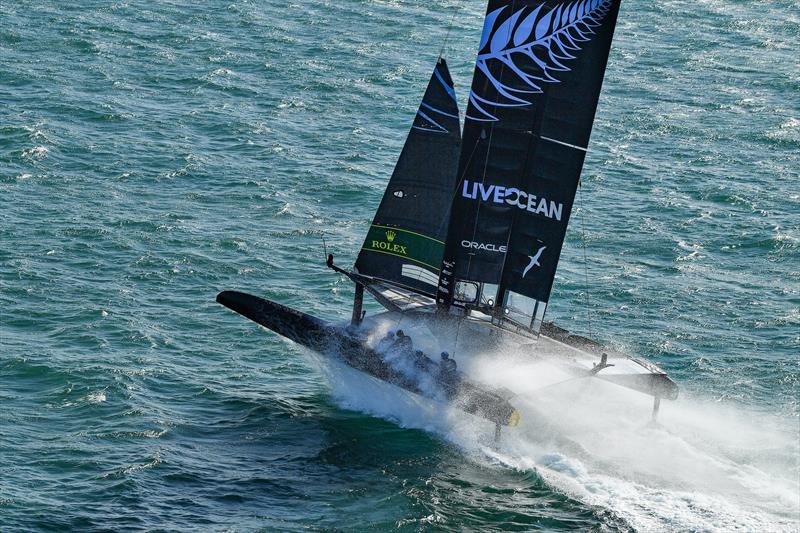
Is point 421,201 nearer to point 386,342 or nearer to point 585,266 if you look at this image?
point 386,342

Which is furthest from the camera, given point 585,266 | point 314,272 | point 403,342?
point 585,266

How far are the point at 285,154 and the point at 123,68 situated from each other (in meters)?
19.5

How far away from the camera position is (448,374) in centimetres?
4494

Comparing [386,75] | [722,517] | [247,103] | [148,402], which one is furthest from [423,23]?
[722,517]

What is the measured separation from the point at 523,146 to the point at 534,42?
11.7 feet

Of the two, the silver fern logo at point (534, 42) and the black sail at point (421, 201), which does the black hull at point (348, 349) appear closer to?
the black sail at point (421, 201)

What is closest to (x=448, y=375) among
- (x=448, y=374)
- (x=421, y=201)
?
(x=448, y=374)

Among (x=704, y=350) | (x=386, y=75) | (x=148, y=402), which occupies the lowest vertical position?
(x=148, y=402)

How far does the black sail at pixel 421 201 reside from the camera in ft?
154

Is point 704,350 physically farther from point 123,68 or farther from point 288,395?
point 123,68

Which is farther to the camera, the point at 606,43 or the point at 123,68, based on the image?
the point at 123,68

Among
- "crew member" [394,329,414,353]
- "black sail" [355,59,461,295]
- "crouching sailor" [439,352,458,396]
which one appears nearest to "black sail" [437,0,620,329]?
"black sail" [355,59,461,295]

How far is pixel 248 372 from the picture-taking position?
51.0 metres

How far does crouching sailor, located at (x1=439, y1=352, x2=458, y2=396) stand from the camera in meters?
44.5
